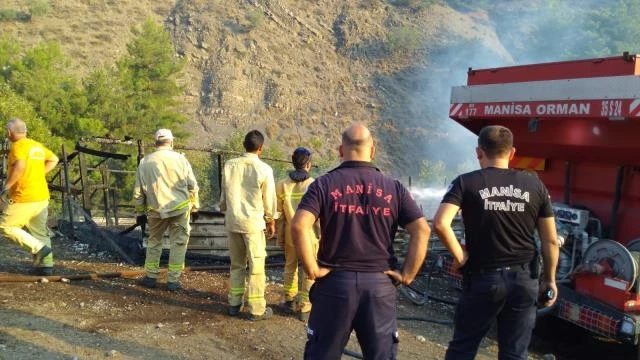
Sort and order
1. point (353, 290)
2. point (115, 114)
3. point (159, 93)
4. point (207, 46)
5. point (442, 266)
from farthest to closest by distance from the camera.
Result: point (207, 46)
point (159, 93)
point (115, 114)
point (442, 266)
point (353, 290)

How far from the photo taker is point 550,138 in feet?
20.5

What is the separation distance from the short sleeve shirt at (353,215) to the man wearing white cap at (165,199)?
3.32m

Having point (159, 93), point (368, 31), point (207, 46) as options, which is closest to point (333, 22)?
point (368, 31)

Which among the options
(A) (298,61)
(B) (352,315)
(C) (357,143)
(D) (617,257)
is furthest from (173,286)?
(A) (298,61)

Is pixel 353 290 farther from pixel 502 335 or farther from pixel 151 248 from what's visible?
pixel 151 248

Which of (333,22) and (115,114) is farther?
(333,22)

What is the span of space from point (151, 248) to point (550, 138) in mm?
4233

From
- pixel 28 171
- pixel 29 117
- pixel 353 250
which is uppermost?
pixel 29 117

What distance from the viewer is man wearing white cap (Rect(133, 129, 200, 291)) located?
6246 mm

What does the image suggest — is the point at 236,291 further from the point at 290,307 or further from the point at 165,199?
the point at 165,199

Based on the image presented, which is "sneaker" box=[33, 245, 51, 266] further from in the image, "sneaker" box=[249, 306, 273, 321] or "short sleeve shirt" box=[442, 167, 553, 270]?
"short sleeve shirt" box=[442, 167, 553, 270]

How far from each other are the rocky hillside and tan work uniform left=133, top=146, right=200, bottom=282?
2675cm

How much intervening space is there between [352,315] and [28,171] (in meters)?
4.71

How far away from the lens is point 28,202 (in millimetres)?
6570
